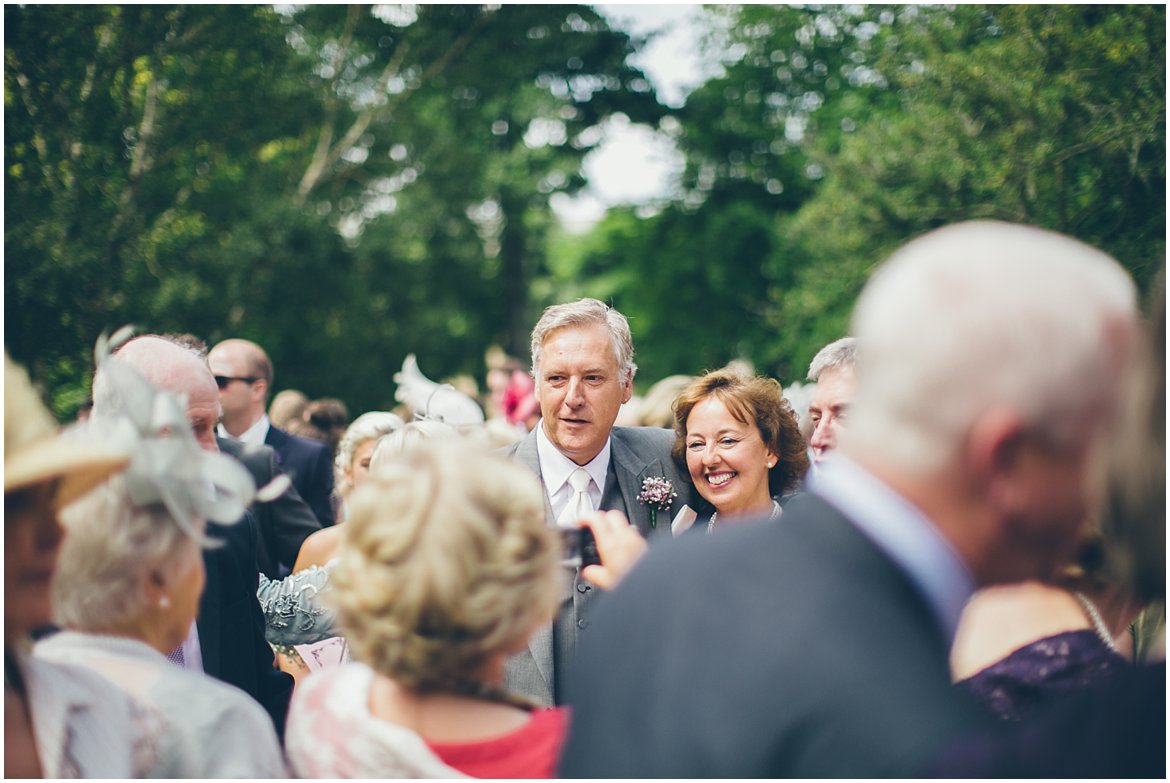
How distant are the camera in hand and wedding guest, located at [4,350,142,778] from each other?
3.01 feet

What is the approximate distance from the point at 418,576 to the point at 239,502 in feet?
1.88

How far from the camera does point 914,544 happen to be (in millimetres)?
1535

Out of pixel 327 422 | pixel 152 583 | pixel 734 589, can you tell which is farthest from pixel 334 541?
pixel 327 422

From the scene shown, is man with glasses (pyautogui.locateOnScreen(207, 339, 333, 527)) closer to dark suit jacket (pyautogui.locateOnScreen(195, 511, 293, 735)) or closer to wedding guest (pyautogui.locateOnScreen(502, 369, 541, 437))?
wedding guest (pyautogui.locateOnScreen(502, 369, 541, 437))

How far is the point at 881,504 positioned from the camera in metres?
1.56

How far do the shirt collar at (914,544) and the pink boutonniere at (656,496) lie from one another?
2.62m

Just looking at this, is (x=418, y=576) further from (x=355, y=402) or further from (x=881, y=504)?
(x=355, y=402)

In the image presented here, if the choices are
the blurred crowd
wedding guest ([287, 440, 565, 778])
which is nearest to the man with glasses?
the blurred crowd

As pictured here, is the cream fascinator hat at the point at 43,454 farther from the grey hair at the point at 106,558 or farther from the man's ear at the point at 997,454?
the man's ear at the point at 997,454

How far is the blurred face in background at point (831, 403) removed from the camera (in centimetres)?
463

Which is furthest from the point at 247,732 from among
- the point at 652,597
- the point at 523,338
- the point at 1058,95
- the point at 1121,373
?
the point at 523,338

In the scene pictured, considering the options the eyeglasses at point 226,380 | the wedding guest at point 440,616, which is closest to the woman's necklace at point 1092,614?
the wedding guest at point 440,616

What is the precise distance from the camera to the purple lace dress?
96.2 inches

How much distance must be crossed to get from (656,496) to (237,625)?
1598mm
